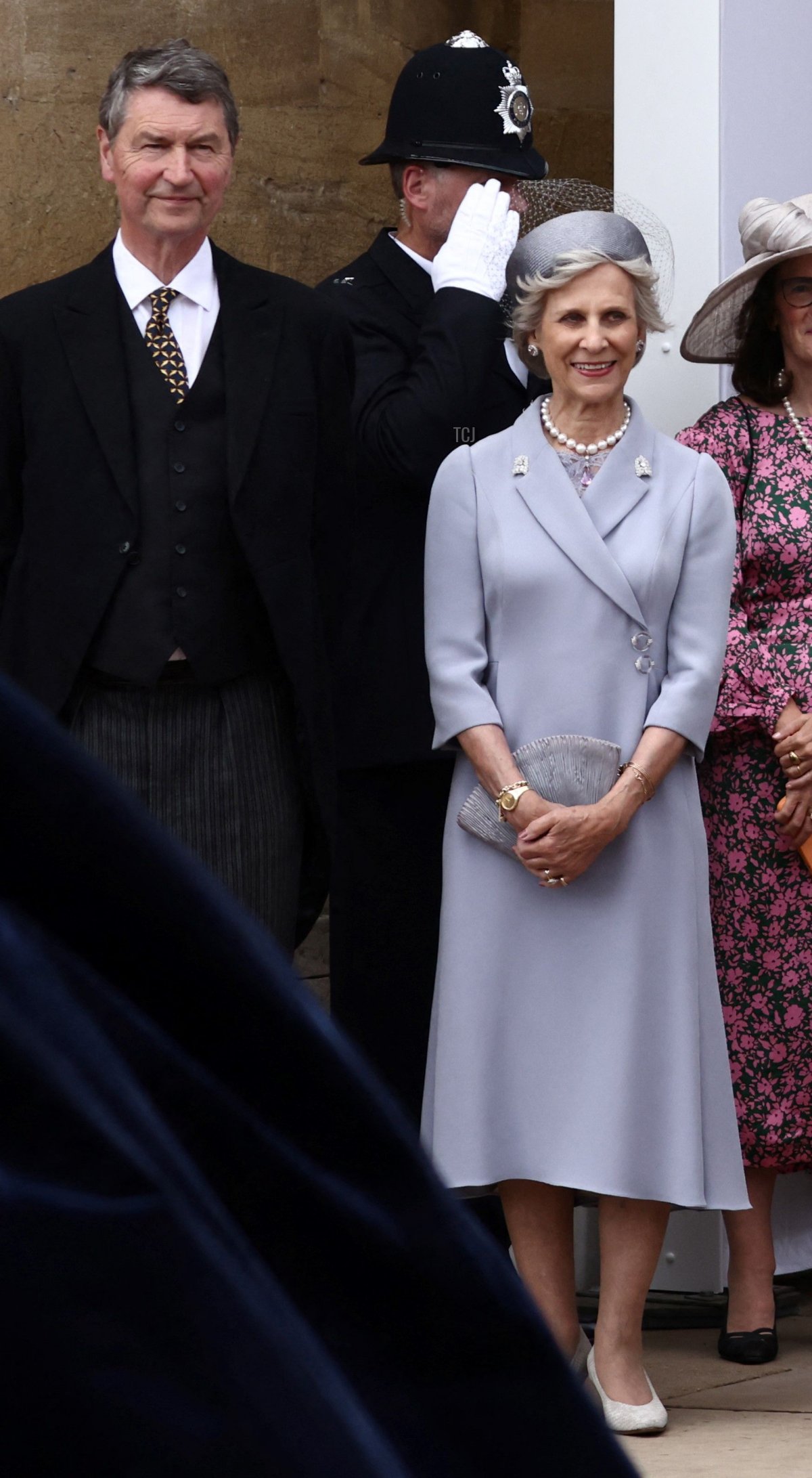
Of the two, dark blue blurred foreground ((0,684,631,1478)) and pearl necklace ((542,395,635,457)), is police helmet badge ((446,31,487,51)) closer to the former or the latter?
pearl necklace ((542,395,635,457))

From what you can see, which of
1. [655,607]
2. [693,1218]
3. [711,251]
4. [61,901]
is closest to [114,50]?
[711,251]

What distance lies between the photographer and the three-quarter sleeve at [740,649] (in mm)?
3432

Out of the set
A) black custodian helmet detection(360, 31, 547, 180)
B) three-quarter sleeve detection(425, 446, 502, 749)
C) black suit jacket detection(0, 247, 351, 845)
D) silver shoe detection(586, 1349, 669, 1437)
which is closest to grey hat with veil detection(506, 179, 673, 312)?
black custodian helmet detection(360, 31, 547, 180)

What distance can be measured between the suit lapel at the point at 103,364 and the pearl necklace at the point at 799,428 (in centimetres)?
127

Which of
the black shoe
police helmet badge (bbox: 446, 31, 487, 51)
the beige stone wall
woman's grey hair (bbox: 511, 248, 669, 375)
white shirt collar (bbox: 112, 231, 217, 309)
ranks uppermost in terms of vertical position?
the beige stone wall

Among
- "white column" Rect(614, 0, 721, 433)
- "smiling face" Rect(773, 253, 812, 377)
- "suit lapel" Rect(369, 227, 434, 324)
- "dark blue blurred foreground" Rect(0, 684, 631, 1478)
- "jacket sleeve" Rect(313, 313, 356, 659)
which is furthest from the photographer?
"white column" Rect(614, 0, 721, 433)

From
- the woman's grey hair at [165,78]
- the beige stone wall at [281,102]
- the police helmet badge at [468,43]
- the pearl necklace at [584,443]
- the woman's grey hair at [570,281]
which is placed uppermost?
the beige stone wall at [281,102]

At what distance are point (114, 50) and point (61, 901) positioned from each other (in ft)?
15.7

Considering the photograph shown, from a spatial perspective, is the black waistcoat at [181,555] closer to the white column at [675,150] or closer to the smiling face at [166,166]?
the smiling face at [166,166]

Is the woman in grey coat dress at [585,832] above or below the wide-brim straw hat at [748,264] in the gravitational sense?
below

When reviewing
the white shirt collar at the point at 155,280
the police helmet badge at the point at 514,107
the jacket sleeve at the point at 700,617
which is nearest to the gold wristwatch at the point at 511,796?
the jacket sleeve at the point at 700,617

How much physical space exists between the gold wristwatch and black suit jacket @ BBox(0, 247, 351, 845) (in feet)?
0.90

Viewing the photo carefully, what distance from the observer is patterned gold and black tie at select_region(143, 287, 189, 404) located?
2797mm

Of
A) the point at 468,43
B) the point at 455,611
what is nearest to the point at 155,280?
the point at 455,611
